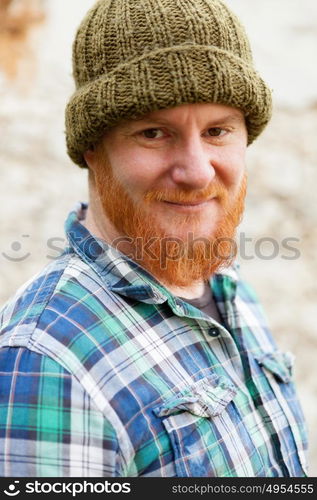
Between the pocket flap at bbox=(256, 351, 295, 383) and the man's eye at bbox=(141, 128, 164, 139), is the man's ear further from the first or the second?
the pocket flap at bbox=(256, 351, 295, 383)

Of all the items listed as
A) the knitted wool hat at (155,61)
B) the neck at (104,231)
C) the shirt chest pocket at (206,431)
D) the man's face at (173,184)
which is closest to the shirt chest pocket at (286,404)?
the shirt chest pocket at (206,431)

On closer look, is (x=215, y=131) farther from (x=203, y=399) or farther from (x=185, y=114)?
(x=203, y=399)

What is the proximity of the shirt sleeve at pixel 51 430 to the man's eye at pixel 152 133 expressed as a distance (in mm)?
706

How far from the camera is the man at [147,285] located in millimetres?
1674

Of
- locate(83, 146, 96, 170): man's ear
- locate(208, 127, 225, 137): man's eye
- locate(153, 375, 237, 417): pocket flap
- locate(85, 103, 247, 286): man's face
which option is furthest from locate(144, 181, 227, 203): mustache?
locate(153, 375, 237, 417): pocket flap

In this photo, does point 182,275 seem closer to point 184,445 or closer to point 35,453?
point 184,445

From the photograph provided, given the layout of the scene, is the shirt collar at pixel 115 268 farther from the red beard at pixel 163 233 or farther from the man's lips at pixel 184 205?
the man's lips at pixel 184 205

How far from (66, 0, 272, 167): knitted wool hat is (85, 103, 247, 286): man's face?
Answer: 52 millimetres

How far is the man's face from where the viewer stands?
6.26ft

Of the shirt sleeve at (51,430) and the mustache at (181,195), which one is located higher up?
the mustache at (181,195)

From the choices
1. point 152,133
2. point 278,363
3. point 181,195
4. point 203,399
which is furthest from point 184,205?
point 278,363

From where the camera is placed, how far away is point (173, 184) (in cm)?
193

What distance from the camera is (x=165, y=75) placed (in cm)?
187

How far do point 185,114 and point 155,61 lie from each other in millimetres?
170
